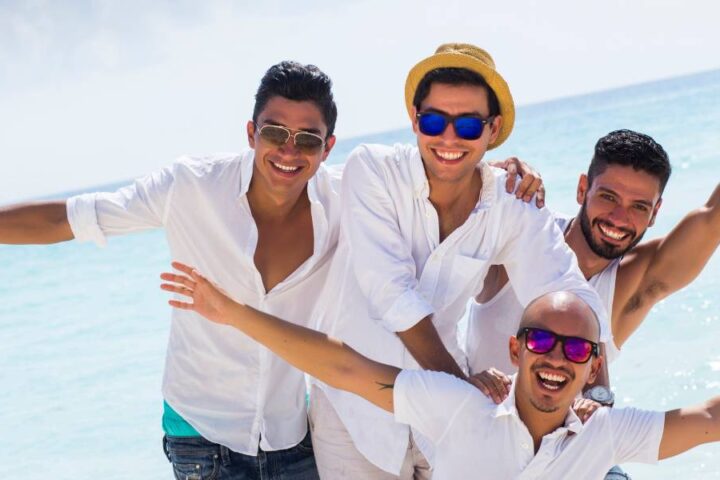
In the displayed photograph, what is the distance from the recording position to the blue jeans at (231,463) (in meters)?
4.14

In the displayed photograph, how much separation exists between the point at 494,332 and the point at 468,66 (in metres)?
1.14

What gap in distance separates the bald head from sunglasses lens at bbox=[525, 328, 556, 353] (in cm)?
3

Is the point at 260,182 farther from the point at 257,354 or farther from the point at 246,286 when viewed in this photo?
the point at 257,354

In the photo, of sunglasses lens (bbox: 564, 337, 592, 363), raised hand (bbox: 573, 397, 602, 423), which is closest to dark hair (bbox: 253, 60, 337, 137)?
sunglasses lens (bbox: 564, 337, 592, 363)

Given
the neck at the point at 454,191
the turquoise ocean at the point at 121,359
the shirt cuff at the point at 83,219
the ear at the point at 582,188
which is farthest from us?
the turquoise ocean at the point at 121,359

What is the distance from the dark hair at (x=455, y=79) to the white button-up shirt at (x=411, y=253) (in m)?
0.26

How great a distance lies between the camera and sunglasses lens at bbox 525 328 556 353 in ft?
10.6

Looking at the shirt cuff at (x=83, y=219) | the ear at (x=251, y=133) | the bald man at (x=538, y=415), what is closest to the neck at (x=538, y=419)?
the bald man at (x=538, y=415)

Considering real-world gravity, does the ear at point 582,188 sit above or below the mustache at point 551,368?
above

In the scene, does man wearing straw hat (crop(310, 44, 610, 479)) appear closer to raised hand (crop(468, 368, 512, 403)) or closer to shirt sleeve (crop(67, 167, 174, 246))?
raised hand (crop(468, 368, 512, 403))

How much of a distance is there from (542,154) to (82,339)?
19.6 meters

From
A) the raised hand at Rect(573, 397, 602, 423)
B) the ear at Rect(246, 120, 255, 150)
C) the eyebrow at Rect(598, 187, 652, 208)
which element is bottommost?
the raised hand at Rect(573, 397, 602, 423)

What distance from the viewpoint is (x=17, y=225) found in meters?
3.82

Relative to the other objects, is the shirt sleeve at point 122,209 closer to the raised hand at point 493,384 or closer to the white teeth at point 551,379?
the raised hand at point 493,384
